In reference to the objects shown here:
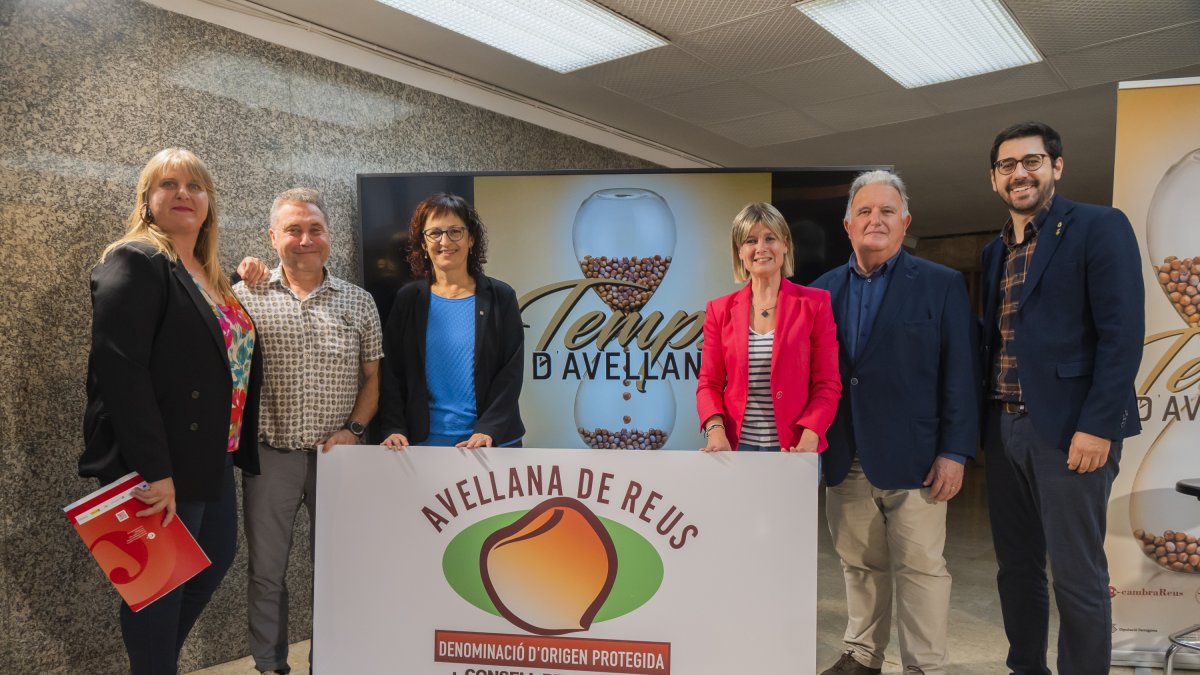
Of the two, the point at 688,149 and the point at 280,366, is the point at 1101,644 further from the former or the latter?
the point at 688,149

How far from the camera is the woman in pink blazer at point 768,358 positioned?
2.18 m

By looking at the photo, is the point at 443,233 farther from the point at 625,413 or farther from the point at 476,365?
the point at 625,413

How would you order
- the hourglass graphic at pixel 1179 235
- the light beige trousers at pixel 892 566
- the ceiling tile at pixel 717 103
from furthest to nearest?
1. the ceiling tile at pixel 717 103
2. the hourglass graphic at pixel 1179 235
3. the light beige trousers at pixel 892 566

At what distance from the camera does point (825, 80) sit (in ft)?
13.1

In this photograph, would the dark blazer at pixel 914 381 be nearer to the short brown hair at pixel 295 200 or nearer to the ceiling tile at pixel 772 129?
the short brown hair at pixel 295 200

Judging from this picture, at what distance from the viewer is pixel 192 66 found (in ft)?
9.45

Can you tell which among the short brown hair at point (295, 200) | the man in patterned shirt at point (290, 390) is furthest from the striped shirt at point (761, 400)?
the short brown hair at point (295, 200)

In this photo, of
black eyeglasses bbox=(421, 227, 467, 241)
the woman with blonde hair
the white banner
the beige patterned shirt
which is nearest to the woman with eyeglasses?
black eyeglasses bbox=(421, 227, 467, 241)

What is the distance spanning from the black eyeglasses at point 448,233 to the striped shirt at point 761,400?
0.94 meters

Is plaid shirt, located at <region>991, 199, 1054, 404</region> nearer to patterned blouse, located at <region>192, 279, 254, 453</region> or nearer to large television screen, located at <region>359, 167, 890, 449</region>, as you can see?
large television screen, located at <region>359, 167, 890, 449</region>

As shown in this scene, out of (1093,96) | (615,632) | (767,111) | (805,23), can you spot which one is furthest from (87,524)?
(1093,96)

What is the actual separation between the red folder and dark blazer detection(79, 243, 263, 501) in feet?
0.21

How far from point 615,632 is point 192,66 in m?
2.53

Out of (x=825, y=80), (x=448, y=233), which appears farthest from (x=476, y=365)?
(x=825, y=80)
